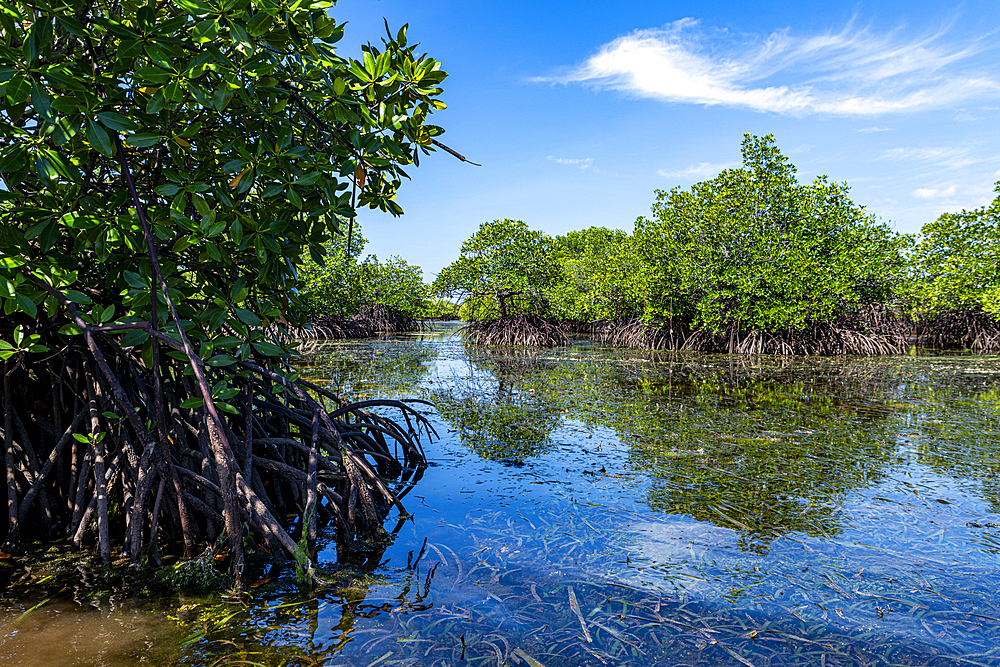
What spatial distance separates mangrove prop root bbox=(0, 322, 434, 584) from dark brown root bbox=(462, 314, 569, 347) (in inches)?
646

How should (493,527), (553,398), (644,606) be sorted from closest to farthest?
(644,606)
(493,527)
(553,398)

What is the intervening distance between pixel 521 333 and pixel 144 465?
57.5 feet

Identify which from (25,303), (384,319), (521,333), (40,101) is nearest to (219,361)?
(25,303)

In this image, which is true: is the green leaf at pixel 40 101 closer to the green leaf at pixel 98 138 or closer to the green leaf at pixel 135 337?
the green leaf at pixel 98 138

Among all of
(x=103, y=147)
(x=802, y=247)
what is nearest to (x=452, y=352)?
(x=802, y=247)

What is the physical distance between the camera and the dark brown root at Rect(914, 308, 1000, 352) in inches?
729

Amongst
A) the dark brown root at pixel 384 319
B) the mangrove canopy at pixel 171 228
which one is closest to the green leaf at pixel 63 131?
the mangrove canopy at pixel 171 228

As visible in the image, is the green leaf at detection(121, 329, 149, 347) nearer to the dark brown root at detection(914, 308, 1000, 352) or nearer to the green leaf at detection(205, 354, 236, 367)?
the green leaf at detection(205, 354, 236, 367)

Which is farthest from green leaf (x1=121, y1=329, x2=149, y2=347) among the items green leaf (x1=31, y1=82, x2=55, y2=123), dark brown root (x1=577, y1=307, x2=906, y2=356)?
dark brown root (x1=577, y1=307, x2=906, y2=356)

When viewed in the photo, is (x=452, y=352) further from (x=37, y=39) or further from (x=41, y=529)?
(x=37, y=39)

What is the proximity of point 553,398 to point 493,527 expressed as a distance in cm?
462

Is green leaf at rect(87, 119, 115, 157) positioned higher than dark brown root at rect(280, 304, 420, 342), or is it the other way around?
green leaf at rect(87, 119, 115, 157)

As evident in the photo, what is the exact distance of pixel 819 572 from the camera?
8.61 ft

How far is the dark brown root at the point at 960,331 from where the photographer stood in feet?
60.7
